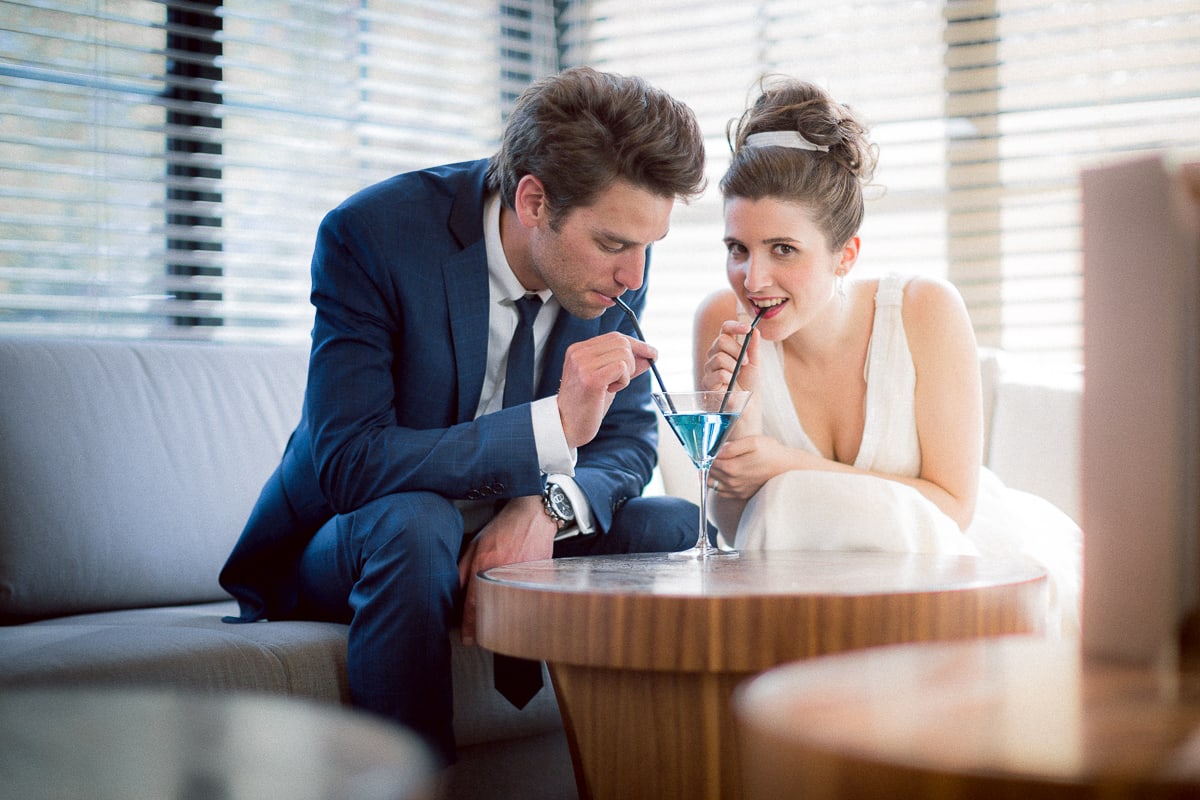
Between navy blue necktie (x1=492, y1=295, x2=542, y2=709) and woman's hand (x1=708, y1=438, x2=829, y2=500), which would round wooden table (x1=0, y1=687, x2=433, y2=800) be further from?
woman's hand (x1=708, y1=438, x2=829, y2=500)

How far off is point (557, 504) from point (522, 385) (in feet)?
0.77

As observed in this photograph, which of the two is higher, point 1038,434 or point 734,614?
point 1038,434

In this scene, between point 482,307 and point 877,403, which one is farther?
point 877,403

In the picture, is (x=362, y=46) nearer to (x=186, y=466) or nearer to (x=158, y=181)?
(x=158, y=181)

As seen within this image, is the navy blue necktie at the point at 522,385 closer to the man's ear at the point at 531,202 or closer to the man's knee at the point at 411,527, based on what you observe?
the man's ear at the point at 531,202

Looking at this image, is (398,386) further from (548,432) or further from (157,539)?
(157,539)

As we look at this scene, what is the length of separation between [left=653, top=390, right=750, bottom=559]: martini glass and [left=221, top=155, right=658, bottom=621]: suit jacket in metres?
0.25

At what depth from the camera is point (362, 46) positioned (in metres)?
3.33

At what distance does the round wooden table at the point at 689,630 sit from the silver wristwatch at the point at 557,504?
0.41 meters

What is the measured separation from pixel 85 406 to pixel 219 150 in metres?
1.00

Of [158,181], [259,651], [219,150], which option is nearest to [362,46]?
[219,150]

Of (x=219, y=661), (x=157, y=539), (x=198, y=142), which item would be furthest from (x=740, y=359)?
(x=198, y=142)

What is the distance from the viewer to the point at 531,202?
6.52 feet

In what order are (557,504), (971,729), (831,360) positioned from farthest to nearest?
(831,360)
(557,504)
(971,729)
